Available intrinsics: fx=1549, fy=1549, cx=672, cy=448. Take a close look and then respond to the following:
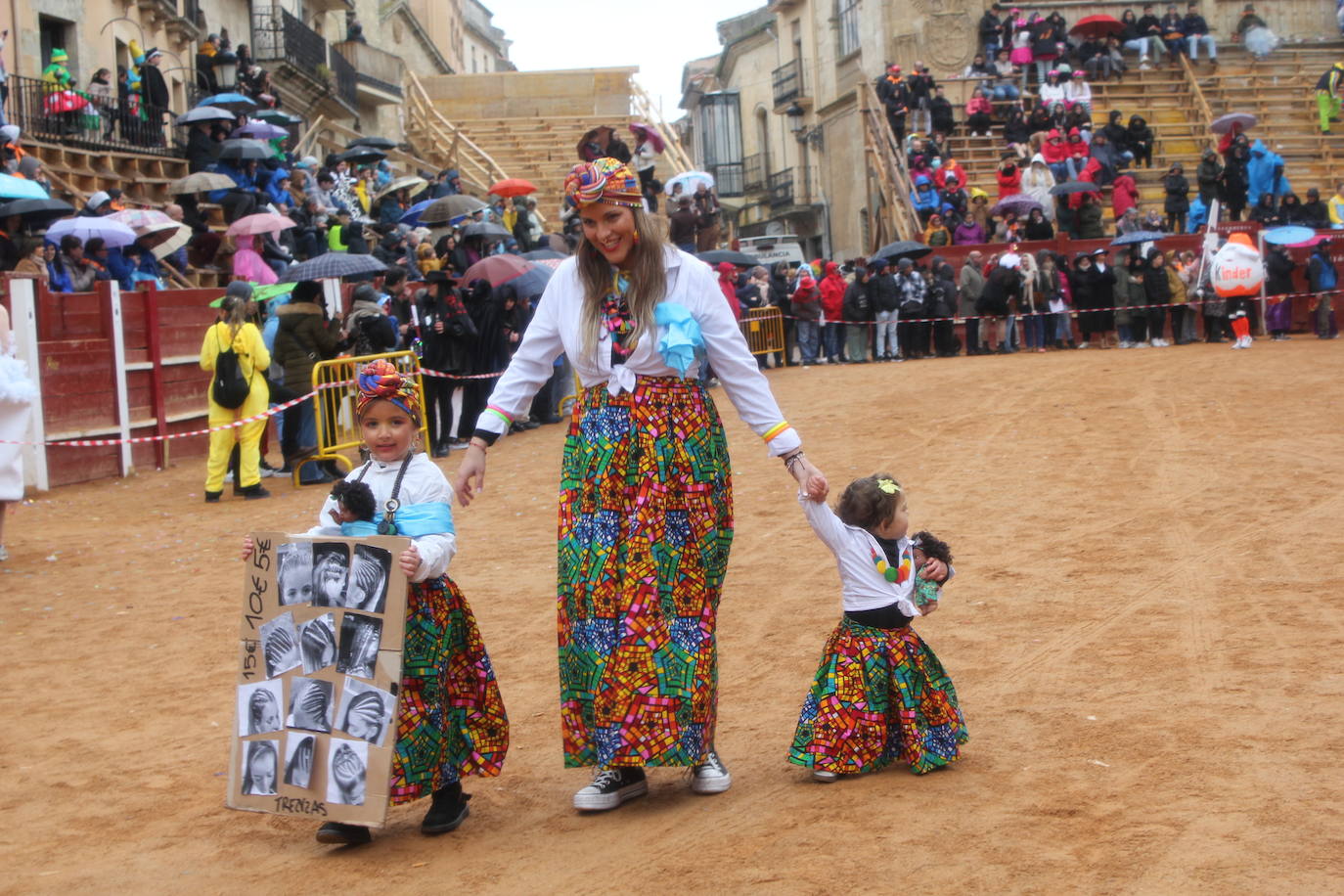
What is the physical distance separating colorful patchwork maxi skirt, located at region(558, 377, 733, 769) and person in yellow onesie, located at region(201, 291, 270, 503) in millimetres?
8826

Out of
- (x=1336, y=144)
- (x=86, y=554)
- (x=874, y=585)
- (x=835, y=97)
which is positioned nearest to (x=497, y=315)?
(x=86, y=554)

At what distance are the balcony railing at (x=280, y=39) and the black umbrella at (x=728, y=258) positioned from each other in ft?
48.0

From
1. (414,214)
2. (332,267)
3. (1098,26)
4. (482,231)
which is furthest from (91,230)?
(1098,26)

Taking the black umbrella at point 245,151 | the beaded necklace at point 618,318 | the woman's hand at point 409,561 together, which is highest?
the black umbrella at point 245,151

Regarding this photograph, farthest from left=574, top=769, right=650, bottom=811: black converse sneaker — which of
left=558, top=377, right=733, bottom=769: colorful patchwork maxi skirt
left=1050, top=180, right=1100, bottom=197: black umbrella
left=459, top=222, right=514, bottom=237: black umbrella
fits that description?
left=1050, top=180, right=1100, bottom=197: black umbrella

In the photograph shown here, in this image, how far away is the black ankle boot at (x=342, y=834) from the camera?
16.1 feet

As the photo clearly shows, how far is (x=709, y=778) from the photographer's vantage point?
16.8ft

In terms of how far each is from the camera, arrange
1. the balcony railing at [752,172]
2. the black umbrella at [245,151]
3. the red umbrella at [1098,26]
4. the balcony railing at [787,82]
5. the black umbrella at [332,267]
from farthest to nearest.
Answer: the balcony railing at [752,172] < the balcony railing at [787,82] < the red umbrella at [1098,26] < the black umbrella at [245,151] < the black umbrella at [332,267]

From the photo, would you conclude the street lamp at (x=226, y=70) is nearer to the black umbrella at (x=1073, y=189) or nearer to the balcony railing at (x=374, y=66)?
the balcony railing at (x=374, y=66)

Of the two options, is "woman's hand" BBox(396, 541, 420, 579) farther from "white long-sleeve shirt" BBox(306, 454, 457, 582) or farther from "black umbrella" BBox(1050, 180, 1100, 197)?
"black umbrella" BBox(1050, 180, 1100, 197)

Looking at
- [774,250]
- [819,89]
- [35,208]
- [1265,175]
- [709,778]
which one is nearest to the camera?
[709,778]

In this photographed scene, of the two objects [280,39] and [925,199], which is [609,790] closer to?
[925,199]

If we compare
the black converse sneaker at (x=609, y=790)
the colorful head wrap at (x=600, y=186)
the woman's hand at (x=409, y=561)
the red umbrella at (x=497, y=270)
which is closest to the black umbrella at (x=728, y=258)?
the red umbrella at (x=497, y=270)

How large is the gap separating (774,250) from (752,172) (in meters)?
19.2
